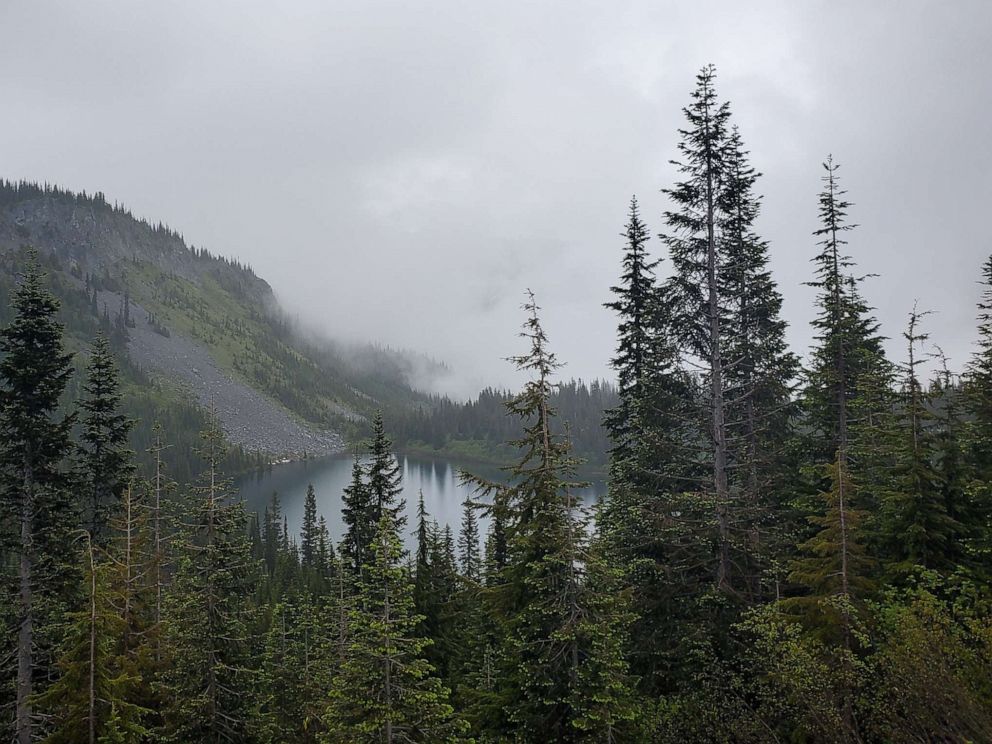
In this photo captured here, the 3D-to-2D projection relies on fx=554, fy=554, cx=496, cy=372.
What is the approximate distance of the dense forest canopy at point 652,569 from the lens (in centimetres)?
Answer: 1028

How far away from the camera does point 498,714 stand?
39.9 ft

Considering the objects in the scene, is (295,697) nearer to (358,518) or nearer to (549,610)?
(358,518)

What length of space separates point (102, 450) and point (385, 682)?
19.0 metres

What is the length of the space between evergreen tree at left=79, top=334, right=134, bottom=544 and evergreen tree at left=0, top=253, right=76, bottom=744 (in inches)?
90.2

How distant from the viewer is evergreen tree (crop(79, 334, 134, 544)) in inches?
868

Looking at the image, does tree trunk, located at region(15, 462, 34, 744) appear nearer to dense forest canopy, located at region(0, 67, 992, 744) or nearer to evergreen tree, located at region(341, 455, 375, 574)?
dense forest canopy, located at region(0, 67, 992, 744)

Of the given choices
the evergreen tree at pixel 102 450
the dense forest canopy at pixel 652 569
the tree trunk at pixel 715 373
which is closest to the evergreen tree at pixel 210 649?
the dense forest canopy at pixel 652 569

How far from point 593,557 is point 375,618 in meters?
4.47

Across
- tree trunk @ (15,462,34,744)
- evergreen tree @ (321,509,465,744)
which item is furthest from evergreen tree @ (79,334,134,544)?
evergreen tree @ (321,509,465,744)

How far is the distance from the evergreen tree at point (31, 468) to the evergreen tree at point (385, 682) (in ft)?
46.2

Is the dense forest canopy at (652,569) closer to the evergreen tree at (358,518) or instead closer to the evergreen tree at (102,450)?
the evergreen tree at (102,450)

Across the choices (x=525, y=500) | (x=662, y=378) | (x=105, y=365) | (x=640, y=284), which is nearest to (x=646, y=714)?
(x=525, y=500)

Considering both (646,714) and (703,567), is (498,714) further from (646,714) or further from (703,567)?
(703,567)

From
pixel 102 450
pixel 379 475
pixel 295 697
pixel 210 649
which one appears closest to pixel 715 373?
pixel 210 649
